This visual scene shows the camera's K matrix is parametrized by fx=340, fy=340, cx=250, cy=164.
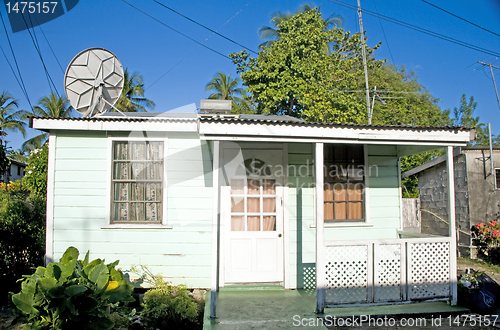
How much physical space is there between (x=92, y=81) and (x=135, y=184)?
2004mm

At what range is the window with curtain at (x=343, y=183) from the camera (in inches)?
234

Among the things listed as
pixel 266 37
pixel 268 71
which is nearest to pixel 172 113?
pixel 268 71

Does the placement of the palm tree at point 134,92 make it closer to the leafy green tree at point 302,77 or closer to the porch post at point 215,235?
the leafy green tree at point 302,77

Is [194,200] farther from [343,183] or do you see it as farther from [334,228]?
[343,183]

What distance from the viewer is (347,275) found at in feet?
15.6

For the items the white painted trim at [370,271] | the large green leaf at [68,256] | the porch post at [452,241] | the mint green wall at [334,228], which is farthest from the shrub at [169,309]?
the porch post at [452,241]

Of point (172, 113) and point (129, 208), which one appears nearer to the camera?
point (129, 208)

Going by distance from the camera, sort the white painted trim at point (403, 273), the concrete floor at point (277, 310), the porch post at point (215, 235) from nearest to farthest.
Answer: the concrete floor at point (277, 310)
the porch post at point (215, 235)
the white painted trim at point (403, 273)

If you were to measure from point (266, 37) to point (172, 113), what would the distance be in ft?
48.0

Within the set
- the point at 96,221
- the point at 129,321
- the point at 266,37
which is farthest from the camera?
the point at 266,37

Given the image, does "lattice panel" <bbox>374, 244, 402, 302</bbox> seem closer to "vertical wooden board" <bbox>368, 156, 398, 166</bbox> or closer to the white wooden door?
the white wooden door

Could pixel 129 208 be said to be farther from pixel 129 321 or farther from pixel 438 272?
pixel 438 272

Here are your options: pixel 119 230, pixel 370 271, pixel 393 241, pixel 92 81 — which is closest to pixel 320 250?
pixel 370 271

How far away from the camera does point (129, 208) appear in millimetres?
5605
